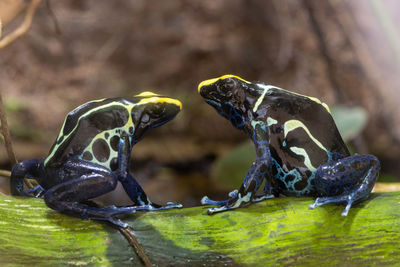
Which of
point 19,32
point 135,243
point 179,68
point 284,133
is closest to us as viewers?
point 135,243

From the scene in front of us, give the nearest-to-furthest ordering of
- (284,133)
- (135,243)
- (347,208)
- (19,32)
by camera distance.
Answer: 1. (135,243)
2. (347,208)
3. (284,133)
4. (19,32)

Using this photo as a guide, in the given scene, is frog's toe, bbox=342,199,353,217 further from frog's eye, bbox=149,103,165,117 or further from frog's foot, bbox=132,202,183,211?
frog's eye, bbox=149,103,165,117

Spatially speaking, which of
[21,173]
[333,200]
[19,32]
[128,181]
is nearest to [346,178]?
[333,200]

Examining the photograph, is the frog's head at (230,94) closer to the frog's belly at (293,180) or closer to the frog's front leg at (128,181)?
the frog's belly at (293,180)

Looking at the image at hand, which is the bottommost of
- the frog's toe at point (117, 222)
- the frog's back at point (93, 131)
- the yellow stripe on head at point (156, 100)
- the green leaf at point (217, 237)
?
the green leaf at point (217, 237)

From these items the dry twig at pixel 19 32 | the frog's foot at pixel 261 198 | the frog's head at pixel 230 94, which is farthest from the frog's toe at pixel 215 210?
the dry twig at pixel 19 32

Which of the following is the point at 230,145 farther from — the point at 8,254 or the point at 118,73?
the point at 8,254

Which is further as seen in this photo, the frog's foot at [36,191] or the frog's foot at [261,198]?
the frog's foot at [36,191]

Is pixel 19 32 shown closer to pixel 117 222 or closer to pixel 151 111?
pixel 151 111

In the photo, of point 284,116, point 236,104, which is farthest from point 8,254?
point 284,116
